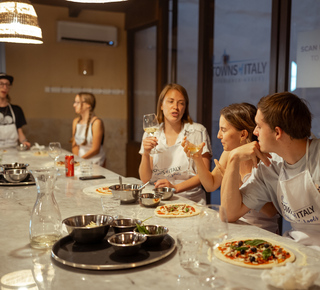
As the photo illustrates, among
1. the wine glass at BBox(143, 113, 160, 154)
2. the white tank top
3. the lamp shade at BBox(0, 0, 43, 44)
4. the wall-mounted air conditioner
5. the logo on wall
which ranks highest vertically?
the wall-mounted air conditioner

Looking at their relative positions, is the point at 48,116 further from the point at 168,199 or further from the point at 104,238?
the point at 104,238

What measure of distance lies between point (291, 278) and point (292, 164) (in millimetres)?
917

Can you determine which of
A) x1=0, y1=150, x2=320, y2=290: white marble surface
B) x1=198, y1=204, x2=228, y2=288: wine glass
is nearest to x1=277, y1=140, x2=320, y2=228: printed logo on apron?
x1=0, y1=150, x2=320, y2=290: white marble surface

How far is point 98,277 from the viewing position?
1267 millimetres

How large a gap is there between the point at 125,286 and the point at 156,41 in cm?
519

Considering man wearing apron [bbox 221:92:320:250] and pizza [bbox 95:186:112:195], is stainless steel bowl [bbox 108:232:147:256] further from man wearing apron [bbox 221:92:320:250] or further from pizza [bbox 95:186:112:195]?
pizza [bbox 95:186:112:195]

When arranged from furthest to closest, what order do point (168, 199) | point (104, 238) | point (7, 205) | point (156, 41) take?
point (156, 41) → point (168, 199) → point (7, 205) → point (104, 238)

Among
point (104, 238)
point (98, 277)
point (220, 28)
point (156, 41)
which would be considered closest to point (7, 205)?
point (104, 238)

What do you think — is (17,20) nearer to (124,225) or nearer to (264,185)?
(124,225)

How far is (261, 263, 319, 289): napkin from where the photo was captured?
1.13m

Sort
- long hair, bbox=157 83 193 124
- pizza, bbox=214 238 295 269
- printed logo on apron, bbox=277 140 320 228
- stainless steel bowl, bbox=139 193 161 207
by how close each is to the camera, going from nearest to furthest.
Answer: pizza, bbox=214 238 295 269 < printed logo on apron, bbox=277 140 320 228 < stainless steel bowl, bbox=139 193 161 207 < long hair, bbox=157 83 193 124

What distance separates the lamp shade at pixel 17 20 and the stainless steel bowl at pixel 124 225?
1.92m

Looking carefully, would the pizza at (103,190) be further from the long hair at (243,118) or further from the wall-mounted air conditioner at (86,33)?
the wall-mounted air conditioner at (86,33)

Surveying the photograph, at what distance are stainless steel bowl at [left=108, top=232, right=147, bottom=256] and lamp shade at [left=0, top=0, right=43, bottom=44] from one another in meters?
2.08
